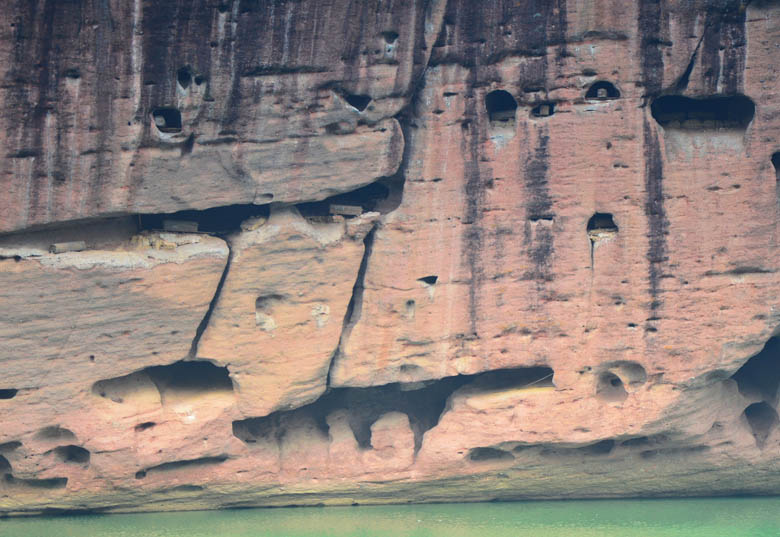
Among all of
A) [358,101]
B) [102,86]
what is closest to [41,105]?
[102,86]

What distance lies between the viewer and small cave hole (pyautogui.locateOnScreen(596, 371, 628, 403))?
956cm

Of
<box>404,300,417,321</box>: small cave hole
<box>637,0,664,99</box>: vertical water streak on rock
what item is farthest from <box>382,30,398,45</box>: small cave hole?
<box>404,300,417,321</box>: small cave hole

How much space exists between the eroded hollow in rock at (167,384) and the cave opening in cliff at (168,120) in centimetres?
229

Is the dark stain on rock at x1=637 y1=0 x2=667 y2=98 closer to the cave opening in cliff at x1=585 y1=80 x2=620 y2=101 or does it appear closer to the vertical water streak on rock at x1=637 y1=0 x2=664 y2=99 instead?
the vertical water streak on rock at x1=637 y1=0 x2=664 y2=99

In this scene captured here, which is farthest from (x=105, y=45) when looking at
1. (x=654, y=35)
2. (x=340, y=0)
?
(x=654, y=35)

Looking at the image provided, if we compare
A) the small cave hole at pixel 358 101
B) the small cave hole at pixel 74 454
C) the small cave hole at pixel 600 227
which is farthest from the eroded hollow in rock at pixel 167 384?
the small cave hole at pixel 600 227

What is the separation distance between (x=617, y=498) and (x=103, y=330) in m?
5.16

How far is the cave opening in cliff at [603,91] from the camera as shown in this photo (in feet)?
28.6

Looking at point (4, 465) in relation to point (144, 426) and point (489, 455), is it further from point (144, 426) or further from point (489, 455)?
point (489, 455)

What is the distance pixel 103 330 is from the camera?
8.66 meters

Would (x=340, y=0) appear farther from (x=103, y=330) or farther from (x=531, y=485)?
(x=531, y=485)

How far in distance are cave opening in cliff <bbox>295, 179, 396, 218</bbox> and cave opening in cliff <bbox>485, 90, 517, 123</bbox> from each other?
3.30 feet

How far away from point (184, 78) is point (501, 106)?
2.73 m

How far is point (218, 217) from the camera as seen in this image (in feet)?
29.7
